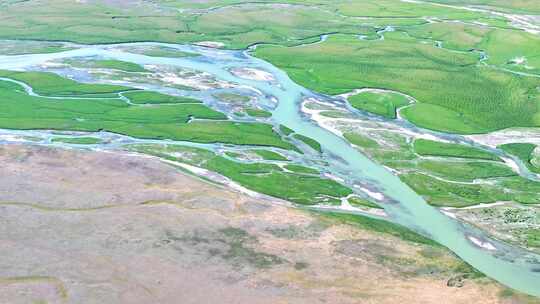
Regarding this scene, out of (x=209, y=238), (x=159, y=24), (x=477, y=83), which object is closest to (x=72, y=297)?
(x=209, y=238)

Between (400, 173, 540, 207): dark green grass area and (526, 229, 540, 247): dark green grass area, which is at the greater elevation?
(400, 173, 540, 207): dark green grass area

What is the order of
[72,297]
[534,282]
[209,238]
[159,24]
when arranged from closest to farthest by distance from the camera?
[72,297]
[534,282]
[209,238]
[159,24]

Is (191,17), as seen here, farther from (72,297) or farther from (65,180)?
(72,297)

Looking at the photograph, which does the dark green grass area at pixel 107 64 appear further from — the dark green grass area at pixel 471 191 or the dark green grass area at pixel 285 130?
the dark green grass area at pixel 471 191

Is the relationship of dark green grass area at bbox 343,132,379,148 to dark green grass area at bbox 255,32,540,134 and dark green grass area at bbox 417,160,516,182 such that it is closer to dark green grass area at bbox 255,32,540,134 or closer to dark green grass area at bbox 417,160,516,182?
dark green grass area at bbox 417,160,516,182

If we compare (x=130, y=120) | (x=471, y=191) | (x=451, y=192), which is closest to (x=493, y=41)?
(x=471, y=191)

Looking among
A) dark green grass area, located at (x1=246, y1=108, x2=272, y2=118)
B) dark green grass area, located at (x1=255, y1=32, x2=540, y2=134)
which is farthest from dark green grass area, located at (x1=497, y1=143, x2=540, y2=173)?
dark green grass area, located at (x1=246, y1=108, x2=272, y2=118)
